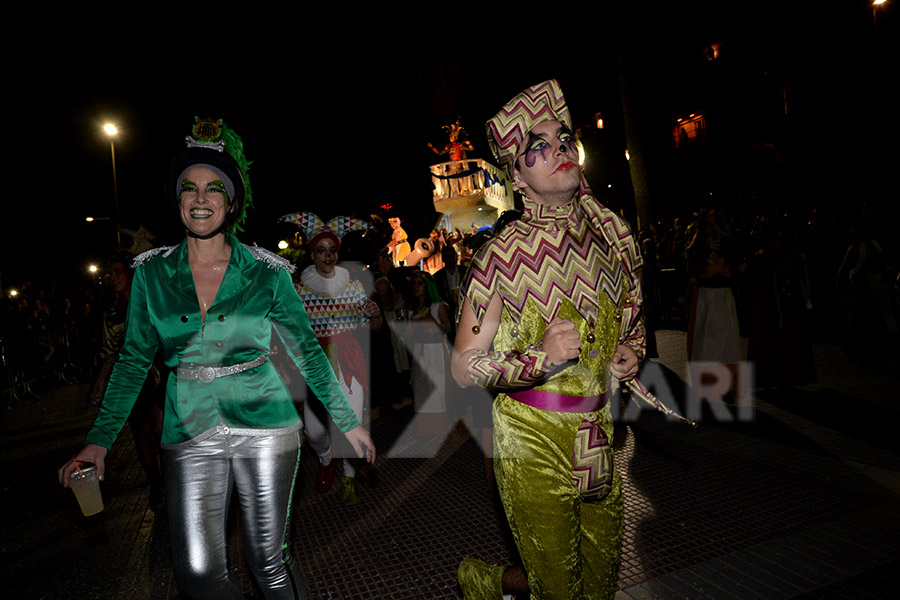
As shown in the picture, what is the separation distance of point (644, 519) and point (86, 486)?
3443 millimetres

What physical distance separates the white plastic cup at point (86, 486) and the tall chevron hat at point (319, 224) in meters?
3.42

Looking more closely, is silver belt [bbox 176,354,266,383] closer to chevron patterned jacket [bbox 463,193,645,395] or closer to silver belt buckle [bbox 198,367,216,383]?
silver belt buckle [bbox 198,367,216,383]

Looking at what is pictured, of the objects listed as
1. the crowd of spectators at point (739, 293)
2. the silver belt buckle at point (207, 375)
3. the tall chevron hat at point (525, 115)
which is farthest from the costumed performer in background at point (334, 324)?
the tall chevron hat at point (525, 115)

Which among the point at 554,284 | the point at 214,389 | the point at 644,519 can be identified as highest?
the point at 554,284

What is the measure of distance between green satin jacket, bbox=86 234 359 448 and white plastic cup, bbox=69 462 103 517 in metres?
0.11

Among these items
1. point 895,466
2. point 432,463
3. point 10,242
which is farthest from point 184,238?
point 10,242

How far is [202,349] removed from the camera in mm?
2279

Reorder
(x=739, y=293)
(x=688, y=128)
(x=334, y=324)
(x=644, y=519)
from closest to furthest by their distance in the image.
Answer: (x=644, y=519)
(x=334, y=324)
(x=739, y=293)
(x=688, y=128)

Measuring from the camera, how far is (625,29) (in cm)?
1822

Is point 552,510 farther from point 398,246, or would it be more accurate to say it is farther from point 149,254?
point 398,246

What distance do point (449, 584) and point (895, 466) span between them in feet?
12.5

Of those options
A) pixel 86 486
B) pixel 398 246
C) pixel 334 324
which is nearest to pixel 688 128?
pixel 398 246

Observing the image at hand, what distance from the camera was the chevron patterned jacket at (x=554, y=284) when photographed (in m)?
2.10

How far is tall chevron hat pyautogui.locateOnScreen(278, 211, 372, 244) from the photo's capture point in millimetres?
5438
